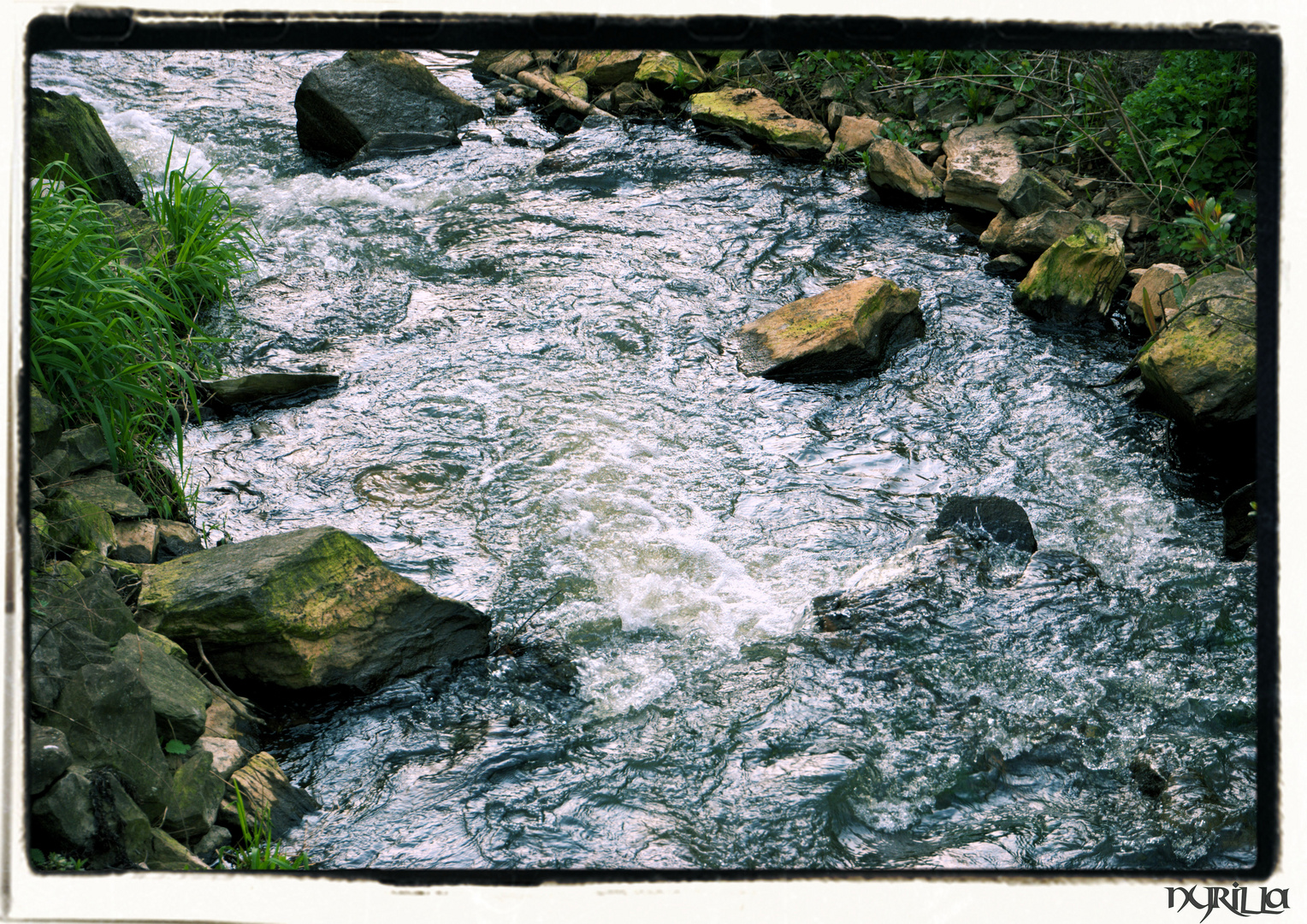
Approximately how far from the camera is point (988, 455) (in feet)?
13.5

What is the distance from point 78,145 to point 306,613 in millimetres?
3392

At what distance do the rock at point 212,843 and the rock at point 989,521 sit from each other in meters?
2.51

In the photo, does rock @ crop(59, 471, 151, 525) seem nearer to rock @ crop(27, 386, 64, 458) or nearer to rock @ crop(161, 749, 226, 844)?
rock @ crop(27, 386, 64, 458)

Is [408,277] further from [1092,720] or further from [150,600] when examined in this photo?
[1092,720]

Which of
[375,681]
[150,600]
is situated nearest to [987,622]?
[375,681]

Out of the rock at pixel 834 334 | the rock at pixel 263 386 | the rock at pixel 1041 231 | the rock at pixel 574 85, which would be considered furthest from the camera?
the rock at pixel 574 85

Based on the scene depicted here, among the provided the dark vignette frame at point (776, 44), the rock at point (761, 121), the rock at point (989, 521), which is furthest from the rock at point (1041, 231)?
the dark vignette frame at point (776, 44)

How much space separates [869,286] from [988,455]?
1.18 metres

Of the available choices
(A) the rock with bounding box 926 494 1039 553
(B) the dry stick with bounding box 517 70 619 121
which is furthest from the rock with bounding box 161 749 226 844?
(B) the dry stick with bounding box 517 70 619 121

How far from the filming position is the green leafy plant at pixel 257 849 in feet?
6.88

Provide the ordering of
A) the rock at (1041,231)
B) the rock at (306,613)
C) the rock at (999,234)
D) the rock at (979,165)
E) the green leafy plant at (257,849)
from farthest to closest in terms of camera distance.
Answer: the rock at (979,165) < the rock at (999,234) < the rock at (1041,231) < the rock at (306,613) < the green leafy plant at (257,849)

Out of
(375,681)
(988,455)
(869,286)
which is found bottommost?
(375,681)

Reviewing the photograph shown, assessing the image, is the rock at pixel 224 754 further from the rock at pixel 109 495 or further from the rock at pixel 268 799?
the rock at pixel 109 495

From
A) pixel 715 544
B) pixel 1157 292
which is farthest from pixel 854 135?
pixel 715 544
